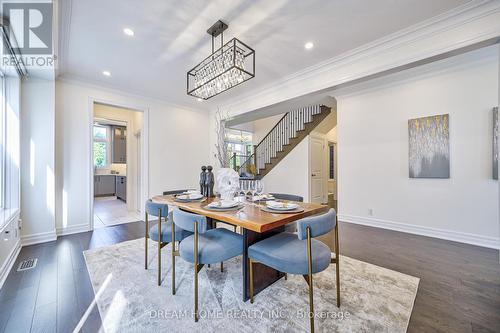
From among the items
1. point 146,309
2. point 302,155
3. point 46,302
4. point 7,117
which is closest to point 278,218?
point 146,309

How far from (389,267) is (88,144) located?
5.06m

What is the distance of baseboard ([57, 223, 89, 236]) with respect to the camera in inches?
138

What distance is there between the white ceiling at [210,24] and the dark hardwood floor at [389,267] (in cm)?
273

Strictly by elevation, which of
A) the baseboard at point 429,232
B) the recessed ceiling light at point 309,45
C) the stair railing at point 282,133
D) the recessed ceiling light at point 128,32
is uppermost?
the recessed ceiling light at point 128,32

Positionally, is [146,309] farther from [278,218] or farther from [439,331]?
[439,331]

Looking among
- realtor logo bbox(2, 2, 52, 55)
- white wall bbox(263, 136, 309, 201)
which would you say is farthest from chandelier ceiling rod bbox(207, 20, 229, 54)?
white wall bbox(263, 136, 309, 201)

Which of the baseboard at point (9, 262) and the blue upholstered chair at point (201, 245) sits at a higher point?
the blue upholstered chair at point (201, 245)

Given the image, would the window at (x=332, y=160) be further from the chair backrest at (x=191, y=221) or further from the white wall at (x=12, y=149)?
the white wall at (x=12, y=149)

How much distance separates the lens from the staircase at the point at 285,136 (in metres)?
5.78

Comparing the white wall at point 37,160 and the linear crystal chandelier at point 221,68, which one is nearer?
the linear crystal chandelier at point 221,68

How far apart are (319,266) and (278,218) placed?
0.44 meters

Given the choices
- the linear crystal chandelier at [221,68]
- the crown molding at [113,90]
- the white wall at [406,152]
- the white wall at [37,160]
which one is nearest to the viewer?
the linear crystal chandelier at [221,68]

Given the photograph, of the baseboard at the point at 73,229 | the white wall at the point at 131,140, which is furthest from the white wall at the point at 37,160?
the white wall at the point at 131,140

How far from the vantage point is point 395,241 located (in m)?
3.15
